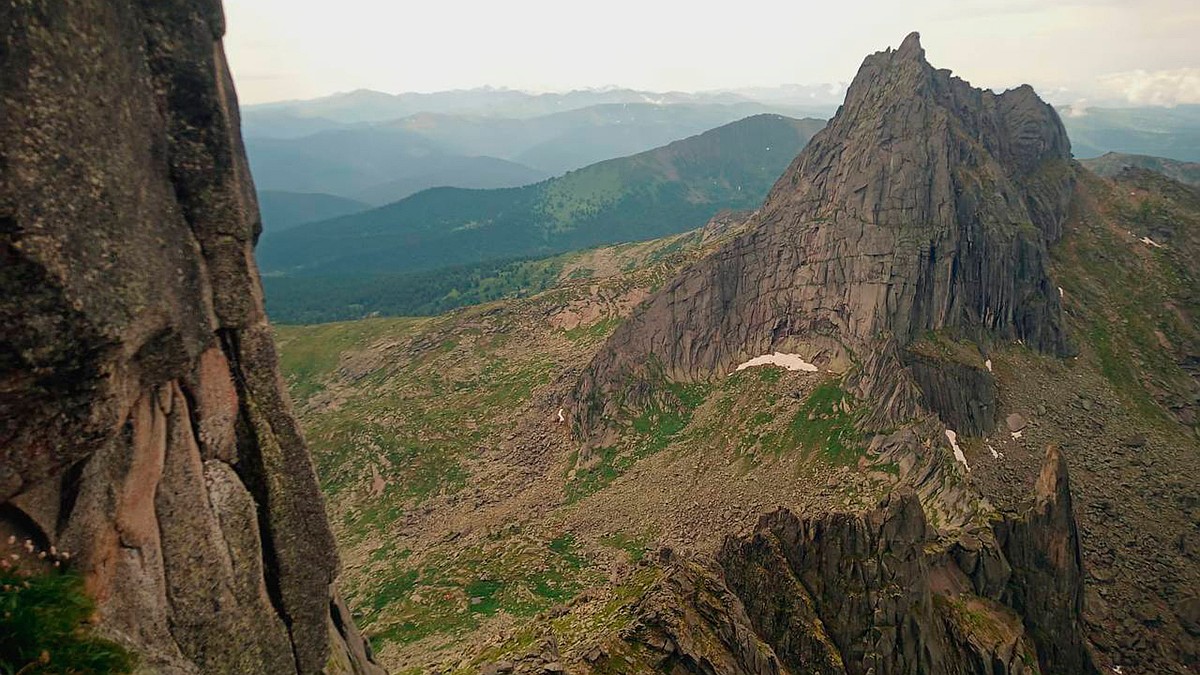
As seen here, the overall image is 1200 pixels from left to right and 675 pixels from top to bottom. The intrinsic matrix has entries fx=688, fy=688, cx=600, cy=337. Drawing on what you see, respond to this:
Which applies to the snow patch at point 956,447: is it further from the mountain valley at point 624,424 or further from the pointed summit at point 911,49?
the pointed summit at point 911,49

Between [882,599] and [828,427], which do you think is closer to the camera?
[882,599]

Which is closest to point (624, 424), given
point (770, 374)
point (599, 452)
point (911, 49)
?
point (599, 452)

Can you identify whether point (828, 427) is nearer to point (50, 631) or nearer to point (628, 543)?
point (628, 543)

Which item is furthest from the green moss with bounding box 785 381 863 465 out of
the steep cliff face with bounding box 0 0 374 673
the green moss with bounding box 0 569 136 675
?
the green moss with bounding box 0 569 136 675

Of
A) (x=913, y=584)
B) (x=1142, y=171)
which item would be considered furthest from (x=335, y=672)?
(x=1142, y=171)

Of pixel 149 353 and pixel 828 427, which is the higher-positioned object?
pixel 149 353

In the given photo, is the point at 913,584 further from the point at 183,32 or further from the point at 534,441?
the point at 534,441

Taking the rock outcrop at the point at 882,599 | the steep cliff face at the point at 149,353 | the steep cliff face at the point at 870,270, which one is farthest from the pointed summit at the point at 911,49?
the steep cliff face at the point at 149,353
